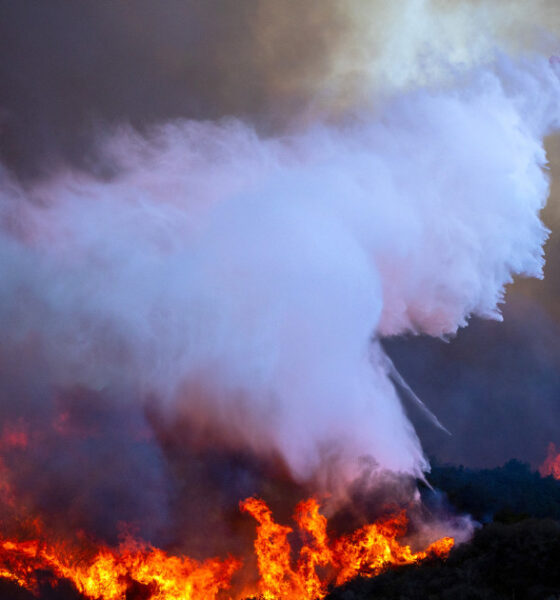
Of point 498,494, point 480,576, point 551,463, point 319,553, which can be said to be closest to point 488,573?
point 480,576

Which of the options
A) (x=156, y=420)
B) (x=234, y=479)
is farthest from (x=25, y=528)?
(x=234, y=479)

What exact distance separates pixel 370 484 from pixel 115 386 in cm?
883

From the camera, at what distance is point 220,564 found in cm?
1589

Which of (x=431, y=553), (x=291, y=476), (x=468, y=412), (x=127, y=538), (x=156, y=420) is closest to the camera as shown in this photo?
(x=431, y=553)

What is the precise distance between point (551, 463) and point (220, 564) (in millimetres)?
21630

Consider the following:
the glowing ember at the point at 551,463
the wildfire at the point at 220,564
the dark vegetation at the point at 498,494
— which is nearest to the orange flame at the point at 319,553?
the wildfire at the point at 220,564

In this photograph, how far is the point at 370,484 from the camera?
1688cm

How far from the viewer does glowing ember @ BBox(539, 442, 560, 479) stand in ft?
98.3

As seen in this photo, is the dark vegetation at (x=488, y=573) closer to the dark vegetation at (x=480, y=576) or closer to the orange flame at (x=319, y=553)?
the dark vegetation at (x=480, y=576)

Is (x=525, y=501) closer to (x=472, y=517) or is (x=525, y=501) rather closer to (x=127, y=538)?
(x=472, y=517)

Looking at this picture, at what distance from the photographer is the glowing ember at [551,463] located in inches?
1179

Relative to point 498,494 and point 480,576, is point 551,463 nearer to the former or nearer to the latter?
point 498,494

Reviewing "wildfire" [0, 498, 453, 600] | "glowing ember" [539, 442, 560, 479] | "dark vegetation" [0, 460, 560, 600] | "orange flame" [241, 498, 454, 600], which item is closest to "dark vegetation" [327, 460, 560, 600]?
"dark vegetation" [0, 460, 560, 600]

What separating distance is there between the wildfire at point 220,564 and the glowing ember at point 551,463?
17210mm
